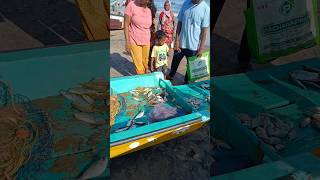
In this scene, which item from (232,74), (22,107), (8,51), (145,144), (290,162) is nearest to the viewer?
(8,51)

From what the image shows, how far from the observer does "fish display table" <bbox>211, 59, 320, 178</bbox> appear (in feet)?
9.27

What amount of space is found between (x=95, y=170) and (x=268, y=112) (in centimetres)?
176

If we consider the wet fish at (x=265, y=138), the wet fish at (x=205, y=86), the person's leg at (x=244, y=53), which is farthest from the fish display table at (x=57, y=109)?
the wet fish at (x=205, y=86)

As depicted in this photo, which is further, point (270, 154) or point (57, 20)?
point (270, 154)

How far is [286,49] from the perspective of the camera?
2.74 meters

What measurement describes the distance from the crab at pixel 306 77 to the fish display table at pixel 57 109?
2366 millimetres

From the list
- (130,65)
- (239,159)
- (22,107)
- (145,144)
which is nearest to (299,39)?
(239,159)

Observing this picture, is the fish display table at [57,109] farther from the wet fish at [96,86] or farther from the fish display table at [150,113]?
the fish display table at [150,113]

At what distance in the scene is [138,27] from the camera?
5.13 meters

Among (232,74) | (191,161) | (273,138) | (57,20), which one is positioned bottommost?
(191,161)

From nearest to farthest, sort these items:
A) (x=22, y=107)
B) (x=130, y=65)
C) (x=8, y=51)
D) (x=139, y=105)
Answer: (x=8, y=51) → (x=22, y=107) → (x=139, y=105) → (x=130, y=65)

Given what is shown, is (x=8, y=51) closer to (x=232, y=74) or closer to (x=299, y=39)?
(x=299, y=39)

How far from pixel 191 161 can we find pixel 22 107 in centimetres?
230

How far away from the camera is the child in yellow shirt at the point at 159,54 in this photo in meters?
5.47
